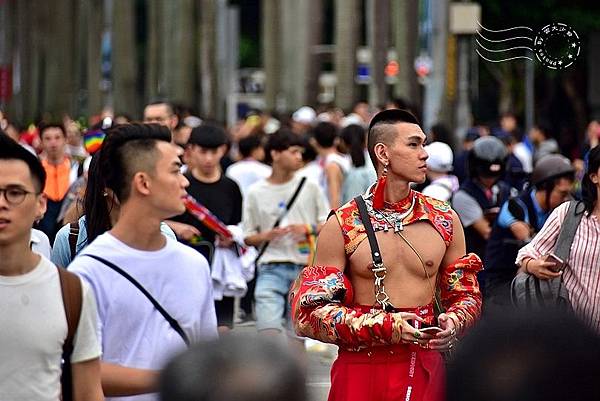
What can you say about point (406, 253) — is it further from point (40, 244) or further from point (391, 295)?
point (40, 244)

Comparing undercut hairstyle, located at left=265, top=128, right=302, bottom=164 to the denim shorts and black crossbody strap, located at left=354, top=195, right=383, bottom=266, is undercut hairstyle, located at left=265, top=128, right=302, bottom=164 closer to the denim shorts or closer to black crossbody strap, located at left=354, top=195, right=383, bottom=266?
the denim shorts

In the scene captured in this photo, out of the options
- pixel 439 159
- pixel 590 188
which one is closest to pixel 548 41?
pixel 590 188

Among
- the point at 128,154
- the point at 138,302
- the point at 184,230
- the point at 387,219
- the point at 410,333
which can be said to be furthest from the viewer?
the point at 184,230

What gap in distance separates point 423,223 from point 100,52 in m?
50.3

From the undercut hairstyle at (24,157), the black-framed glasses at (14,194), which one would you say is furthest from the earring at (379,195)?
the black-framed glasses at (14,194)

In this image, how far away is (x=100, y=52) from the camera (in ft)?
184

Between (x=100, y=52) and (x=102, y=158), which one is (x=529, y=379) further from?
(x=100, y=52)

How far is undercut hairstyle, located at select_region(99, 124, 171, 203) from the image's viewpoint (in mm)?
5277

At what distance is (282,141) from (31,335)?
7806mm

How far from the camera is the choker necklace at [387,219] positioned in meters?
6.45

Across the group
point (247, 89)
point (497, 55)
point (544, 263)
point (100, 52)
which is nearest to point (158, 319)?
point (544, 263)

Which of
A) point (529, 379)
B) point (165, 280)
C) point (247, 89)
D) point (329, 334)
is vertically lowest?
point (247, 89)

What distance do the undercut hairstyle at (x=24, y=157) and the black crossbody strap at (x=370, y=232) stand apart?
181 centimetres

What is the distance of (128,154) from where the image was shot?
17.5 ft
